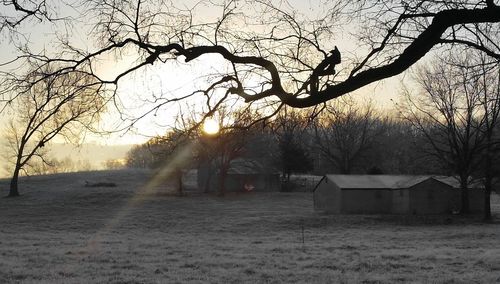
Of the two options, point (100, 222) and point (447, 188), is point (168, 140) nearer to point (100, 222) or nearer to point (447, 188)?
point (100, 222)

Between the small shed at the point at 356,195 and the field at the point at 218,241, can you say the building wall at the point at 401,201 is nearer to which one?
the small shed at the point at 356,195

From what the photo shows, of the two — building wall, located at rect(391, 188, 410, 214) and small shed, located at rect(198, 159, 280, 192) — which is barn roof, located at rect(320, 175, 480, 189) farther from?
small shed, located at rect(198, 159, 280, 192)

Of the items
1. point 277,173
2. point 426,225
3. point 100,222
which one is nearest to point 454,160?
point 426,225

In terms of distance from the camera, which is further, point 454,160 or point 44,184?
point 44,184

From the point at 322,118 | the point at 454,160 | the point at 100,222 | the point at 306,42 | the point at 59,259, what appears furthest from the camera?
the point at 454,160

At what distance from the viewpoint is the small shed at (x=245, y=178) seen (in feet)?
265

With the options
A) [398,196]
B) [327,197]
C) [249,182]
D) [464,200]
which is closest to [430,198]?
[398,196]

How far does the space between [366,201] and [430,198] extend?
6.14 metres

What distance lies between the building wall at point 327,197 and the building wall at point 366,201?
34.4 inches

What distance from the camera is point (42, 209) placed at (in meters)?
54.8

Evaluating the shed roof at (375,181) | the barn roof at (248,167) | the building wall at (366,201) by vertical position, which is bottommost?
the building wall at (366,201)

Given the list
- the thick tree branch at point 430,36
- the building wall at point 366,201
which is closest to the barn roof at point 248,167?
the building wall at point 366,201

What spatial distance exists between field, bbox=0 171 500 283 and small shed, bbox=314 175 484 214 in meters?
3.92

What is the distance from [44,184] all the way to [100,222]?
43730 millimetres
